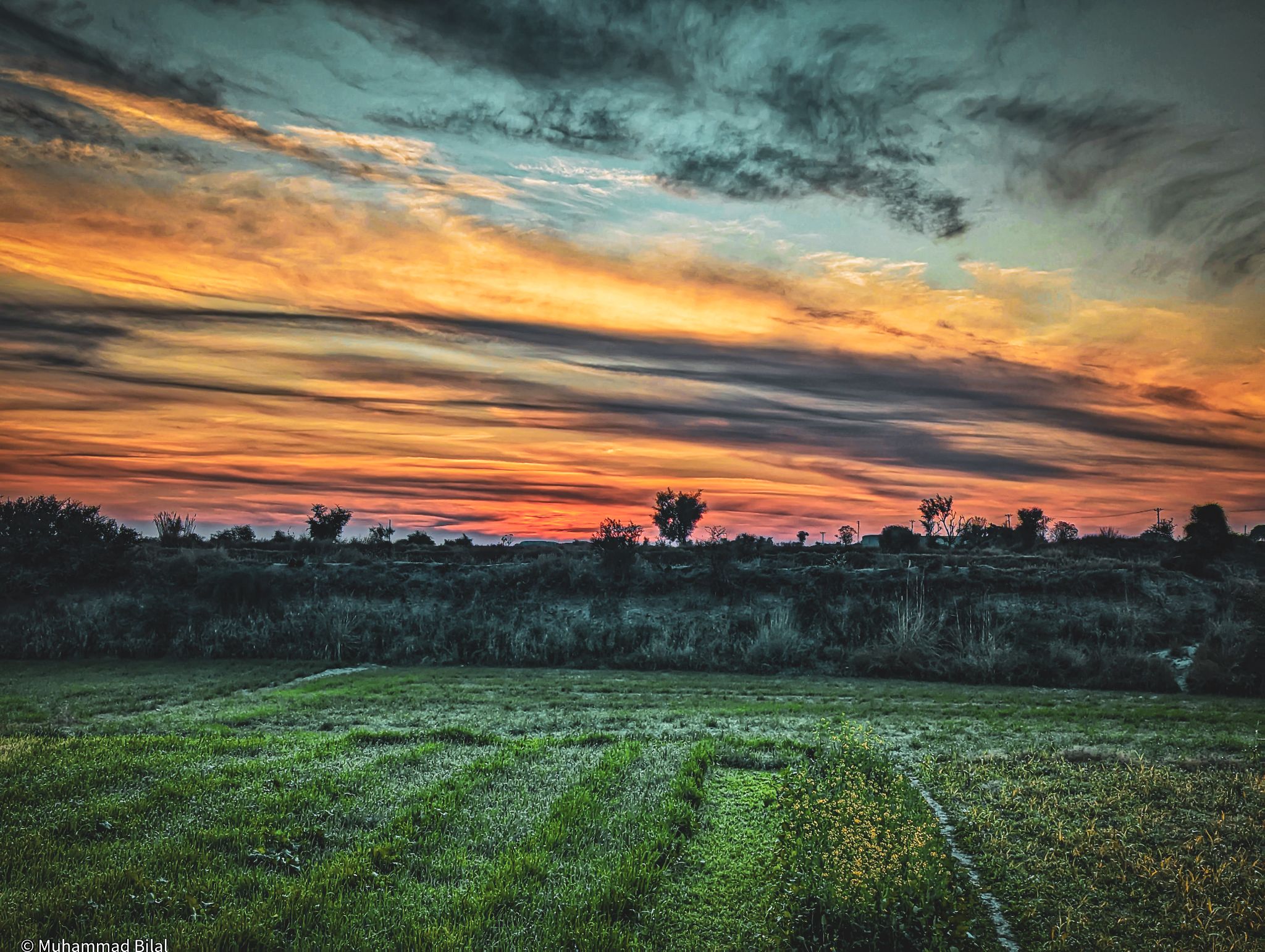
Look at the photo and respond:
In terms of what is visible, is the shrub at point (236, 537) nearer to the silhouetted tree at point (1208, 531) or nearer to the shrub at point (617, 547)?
the shrub at point (617, 547)

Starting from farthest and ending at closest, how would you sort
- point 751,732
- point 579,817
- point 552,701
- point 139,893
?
1. point 552,701
2. point 751,732
3. point 579,817
4. point 139,893

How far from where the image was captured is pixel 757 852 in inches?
315

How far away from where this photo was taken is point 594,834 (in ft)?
26.9

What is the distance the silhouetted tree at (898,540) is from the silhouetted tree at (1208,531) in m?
16.7

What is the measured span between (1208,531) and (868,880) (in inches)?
1810

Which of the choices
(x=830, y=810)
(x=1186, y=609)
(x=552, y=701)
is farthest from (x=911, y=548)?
(x=830, y=810)

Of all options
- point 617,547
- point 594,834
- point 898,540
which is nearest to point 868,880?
point 594,834

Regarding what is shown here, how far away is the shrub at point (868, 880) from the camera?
19.5 ft

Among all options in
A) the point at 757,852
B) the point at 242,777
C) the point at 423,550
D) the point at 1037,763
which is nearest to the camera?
the point at 757,852

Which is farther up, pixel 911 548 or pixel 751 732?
pixel 911 548

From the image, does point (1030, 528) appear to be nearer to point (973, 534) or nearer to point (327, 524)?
point (973, 534)

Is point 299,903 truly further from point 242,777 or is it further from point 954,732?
point 954,732

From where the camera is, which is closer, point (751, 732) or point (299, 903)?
point (299, 903)

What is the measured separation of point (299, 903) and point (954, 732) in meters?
12.8
